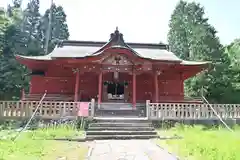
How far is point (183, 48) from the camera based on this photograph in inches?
1586

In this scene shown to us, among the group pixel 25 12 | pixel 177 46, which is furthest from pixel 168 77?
pixel 25 12

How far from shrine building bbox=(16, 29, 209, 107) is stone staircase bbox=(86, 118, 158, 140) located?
14.8 feet

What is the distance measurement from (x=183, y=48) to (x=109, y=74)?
2535 centimetres

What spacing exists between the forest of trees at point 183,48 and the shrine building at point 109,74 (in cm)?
452

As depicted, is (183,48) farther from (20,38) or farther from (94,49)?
(20,38)

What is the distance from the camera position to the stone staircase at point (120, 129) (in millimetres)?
10336

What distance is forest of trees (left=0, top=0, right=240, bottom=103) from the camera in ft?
77.8

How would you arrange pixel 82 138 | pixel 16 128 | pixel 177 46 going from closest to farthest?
1. pixel 82 138
2. pixel 16 128
3. pixel 177 46

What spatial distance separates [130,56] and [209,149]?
31.8ft

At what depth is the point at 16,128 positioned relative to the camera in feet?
38.5

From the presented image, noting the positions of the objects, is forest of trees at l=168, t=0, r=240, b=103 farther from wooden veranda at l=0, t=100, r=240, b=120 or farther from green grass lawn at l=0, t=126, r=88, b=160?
green grass lawn at l=0, t=126, r=88, b=160

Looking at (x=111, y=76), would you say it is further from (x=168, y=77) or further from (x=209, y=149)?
(x=209, y=149)

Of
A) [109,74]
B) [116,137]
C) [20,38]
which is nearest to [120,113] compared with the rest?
[116,137]

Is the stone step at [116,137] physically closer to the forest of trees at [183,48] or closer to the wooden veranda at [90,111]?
the wooden veranda at [90,111]
